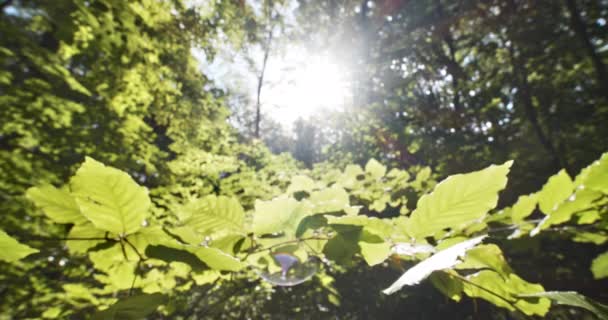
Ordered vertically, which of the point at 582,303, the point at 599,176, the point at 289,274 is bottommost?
the point at 289,274

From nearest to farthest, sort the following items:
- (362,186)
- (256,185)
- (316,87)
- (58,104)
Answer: (362,186), (58,104), (256,185), (316,87)

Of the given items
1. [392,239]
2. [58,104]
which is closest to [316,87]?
[58,104]

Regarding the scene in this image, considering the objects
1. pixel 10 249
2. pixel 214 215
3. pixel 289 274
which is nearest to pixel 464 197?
pixel 214 215

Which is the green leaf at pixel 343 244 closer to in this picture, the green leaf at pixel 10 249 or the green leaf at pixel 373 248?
the green leaf at pixel 373 248

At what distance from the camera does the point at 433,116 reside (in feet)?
13.4

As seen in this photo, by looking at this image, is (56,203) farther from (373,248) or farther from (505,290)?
(505,290)

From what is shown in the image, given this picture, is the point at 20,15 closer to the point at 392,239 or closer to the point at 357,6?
the point at 392,239

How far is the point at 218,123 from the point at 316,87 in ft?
16.5

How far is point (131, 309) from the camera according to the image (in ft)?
1.28

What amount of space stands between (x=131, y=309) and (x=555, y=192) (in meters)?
0.94

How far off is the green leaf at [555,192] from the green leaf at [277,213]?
662mm

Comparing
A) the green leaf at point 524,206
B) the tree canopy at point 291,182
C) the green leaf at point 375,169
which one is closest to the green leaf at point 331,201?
the tree canopy at point 291,182

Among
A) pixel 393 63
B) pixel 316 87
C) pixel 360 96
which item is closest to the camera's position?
pixel 393 63

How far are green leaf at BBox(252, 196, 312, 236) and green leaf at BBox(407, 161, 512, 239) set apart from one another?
20 centimetres
